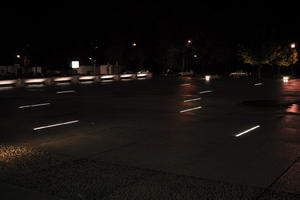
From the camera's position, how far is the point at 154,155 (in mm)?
9125

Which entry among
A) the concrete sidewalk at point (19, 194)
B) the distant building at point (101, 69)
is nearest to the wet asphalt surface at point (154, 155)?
the concrete sidewalk at point (19, 194)

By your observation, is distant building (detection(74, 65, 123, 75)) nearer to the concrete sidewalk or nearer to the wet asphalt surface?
the wet asphalt surface

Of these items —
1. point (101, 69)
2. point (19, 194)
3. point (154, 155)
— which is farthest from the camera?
point (101, 69)

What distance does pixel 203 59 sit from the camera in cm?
7250

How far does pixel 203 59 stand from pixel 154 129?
61.4 metres

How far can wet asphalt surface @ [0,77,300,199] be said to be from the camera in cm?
669

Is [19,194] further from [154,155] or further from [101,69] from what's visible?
[101,69]

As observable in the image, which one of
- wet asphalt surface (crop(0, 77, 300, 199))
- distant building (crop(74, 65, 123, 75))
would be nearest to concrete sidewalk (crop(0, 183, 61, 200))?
wet asphalt surface (crop(0, 77, 300, 199))

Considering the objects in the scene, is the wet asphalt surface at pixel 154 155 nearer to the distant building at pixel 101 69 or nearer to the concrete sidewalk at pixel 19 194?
the concrete sidewalk at pixel 19 194

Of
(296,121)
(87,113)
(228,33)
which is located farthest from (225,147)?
(228,33)

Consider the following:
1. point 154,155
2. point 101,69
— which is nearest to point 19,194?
point 154,155

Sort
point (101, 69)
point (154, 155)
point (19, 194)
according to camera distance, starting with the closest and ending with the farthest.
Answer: point (19, 194), point (154, 155), point (101, 69)

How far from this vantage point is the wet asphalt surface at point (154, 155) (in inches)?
263

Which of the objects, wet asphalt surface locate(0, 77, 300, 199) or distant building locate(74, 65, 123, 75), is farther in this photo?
distant building locate(74, 65, 123, 75)
